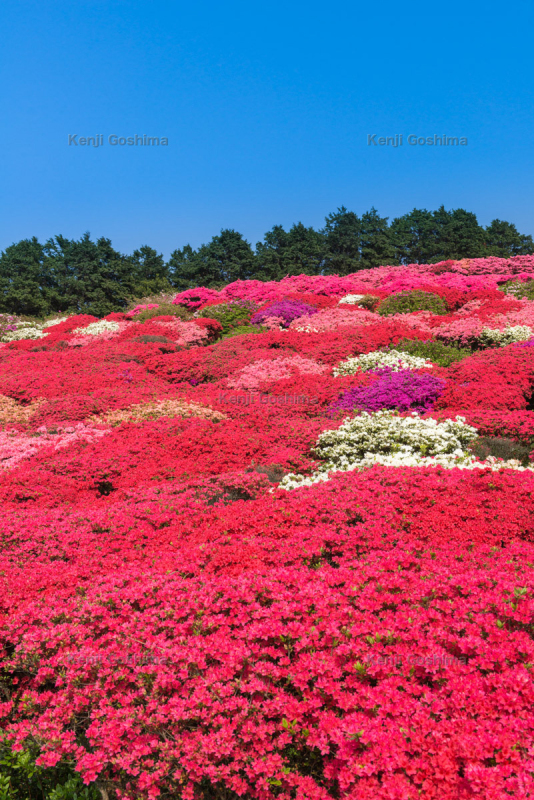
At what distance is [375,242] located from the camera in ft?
194

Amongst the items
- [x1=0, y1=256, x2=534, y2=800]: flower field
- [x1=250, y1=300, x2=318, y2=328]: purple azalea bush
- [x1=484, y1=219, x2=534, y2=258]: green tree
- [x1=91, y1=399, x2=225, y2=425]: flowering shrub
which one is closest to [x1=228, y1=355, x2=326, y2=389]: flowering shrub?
[x1=0, y1=256, x2=534, y2=800]: flower field

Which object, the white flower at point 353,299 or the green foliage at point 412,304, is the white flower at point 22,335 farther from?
the green foliage at point 412,304

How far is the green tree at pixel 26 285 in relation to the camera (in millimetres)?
53125

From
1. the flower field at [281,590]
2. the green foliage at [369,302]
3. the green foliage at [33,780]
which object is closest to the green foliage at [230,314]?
the green foliage at [369,302]

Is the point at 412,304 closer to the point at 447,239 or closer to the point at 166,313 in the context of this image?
the point at 166,313

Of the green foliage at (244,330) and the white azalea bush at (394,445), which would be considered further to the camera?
the green foliage at (244,330)

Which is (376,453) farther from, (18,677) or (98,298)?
(98,298)

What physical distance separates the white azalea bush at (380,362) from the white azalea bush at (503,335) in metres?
3.64

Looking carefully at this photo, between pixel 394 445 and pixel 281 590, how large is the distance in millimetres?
5295

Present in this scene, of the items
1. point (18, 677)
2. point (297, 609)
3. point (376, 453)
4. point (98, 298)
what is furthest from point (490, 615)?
point (98, 298)

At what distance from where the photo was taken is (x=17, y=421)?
12.0 m

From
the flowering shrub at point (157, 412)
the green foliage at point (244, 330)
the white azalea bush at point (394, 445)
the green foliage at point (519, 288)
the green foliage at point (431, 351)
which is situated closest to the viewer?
the white azalea bush at point (394, 445)

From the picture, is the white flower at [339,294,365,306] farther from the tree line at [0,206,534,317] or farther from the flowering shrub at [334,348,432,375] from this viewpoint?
the tree line at [0,206,534,317]

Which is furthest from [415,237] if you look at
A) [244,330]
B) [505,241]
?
[244,330]
